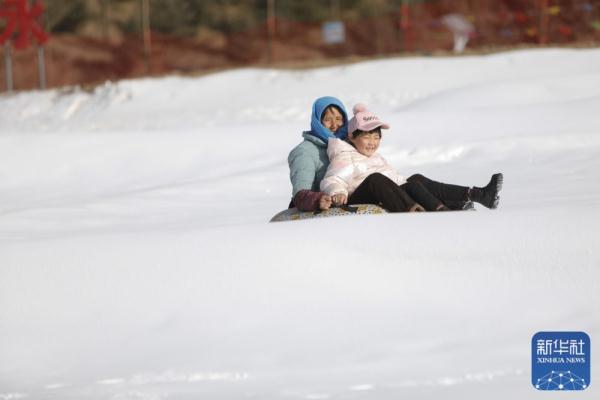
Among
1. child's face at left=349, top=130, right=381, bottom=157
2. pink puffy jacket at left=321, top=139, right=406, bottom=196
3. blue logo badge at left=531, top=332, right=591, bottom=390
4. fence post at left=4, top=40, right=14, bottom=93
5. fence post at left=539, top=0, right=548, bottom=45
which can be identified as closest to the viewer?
blue logo badge at left=531, top=332, right=591, bottom=390

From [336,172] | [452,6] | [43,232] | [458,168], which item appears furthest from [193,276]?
[452,6]

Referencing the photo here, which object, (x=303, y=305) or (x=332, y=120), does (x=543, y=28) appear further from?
(x=303, y=305)

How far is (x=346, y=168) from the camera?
266 inches

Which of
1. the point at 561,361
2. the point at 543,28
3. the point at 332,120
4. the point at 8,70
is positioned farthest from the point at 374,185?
the point at 8,70

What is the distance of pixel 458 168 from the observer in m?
12.0

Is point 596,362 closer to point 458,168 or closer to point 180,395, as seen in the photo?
point 180,395

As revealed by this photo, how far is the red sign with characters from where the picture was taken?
24766mm

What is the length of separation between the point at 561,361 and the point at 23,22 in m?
21.7

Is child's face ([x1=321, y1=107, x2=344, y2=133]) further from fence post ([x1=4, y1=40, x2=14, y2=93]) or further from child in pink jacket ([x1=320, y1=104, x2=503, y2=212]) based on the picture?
fence post ([x1=4, y1=40, x2=14, y2=93])

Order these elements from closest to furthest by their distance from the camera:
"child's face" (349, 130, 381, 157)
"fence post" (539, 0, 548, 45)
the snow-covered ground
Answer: the snow-covered ground → "child's face" (349, 130, 381, 157) → "fence post" (539, 0, 548, 45)

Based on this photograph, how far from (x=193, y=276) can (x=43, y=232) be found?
326 centimetres

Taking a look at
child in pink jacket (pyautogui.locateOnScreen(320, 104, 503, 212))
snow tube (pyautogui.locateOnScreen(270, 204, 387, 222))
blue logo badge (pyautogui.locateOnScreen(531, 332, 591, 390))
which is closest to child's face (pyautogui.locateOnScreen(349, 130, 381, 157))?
child in pink jacket (pyautogui.locateOnScreen(320, 104, 503, 212))

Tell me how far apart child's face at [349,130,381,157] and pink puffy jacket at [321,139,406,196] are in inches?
1.2

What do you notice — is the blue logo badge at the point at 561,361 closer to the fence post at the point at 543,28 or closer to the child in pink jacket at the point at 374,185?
the child in pink jacket at the point at 374,185
